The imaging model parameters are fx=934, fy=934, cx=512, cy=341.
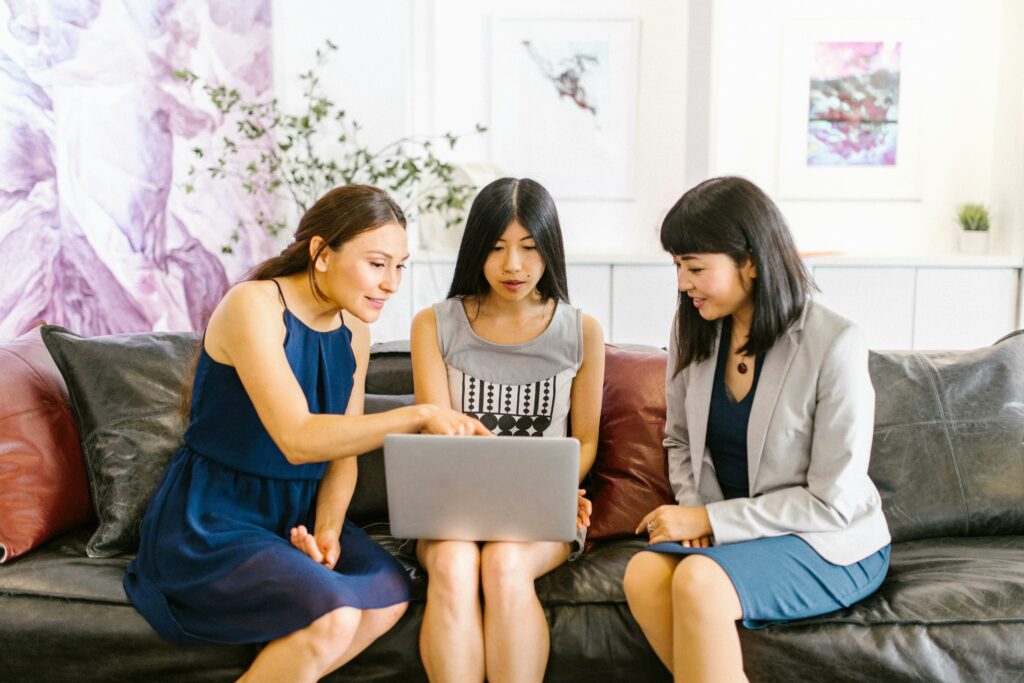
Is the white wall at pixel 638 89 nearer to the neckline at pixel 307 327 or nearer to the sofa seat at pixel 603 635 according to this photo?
the neckline at pixel 307 327

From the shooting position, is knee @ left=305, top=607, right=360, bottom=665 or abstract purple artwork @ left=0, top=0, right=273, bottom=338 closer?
knee @ left=305, top=607, right=360, bottom=665

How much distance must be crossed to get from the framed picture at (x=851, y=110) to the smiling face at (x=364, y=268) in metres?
2.78

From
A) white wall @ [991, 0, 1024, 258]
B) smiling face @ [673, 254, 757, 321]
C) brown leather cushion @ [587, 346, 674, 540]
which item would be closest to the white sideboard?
white wall @ [991, 0, 1024, 258]

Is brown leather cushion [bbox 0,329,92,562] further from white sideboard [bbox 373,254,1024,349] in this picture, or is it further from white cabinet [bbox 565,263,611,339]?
white cabinet [bbox 565,263,611,339]

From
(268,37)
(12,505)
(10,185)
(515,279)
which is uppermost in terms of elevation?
(268,37)

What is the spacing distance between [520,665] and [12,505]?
112 centimetres

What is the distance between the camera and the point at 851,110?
4.12 meters

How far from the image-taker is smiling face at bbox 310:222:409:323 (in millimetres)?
1813

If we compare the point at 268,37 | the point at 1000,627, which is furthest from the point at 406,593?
the point at 268,37

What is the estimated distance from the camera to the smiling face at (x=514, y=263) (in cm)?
201

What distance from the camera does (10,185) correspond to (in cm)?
245

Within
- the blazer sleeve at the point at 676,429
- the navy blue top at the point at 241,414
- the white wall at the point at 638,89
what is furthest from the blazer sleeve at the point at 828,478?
the white wall at the point at 638,89

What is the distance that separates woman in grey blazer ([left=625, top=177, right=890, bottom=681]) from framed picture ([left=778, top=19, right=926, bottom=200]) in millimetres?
2506

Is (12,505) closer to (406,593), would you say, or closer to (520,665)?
(406,593)
